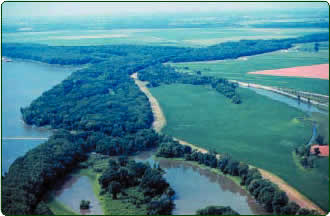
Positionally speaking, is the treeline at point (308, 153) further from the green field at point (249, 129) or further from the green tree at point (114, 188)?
the green tree at point (114, 188)

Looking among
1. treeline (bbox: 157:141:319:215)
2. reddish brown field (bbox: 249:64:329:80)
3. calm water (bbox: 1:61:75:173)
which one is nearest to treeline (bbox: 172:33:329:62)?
reddish brown field (bbox: 249:64:329:80)

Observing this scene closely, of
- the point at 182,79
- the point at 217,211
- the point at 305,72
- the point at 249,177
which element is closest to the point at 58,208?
the point at 217,211

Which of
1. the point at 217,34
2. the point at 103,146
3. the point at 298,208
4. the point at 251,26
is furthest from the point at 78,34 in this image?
the point at 298,208

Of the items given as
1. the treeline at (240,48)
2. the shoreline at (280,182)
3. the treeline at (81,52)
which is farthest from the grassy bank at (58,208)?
the treeline at (240,48)

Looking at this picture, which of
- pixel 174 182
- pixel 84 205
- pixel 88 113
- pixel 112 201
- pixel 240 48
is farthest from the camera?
pixel 240 48

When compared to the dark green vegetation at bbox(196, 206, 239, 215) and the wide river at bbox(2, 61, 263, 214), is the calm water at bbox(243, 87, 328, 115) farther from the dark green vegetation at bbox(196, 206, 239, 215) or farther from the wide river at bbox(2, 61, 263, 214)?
the dark green vegetation at bbox(196, 206, 239, 215)

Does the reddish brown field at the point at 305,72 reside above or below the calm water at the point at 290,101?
above

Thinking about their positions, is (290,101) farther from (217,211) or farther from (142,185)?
(217,211)
